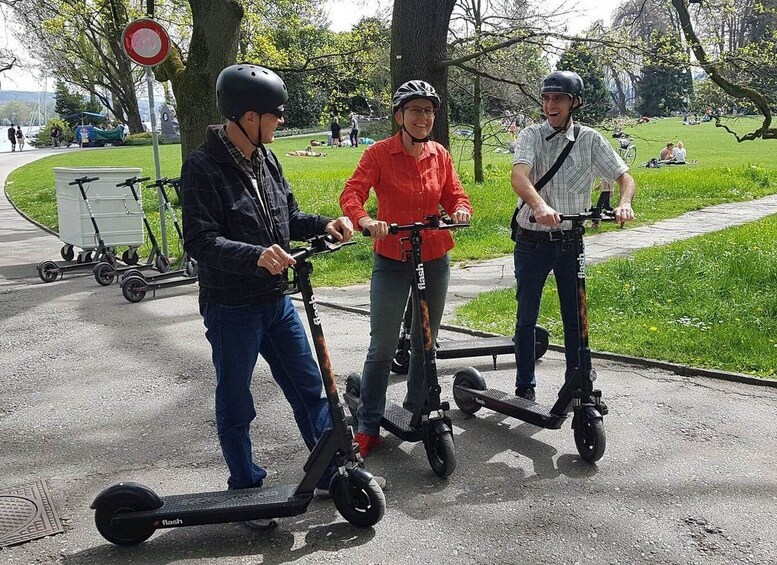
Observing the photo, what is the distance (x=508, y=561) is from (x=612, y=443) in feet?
5.00

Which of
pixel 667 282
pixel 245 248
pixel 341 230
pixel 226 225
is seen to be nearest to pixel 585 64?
pixel 667 282

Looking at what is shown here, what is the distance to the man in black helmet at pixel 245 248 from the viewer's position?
3266mm

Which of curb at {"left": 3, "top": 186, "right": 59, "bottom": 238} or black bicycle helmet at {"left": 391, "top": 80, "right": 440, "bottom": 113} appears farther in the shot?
curb at {"left": 3, "top": 186, "right": 59, "bottom": 238}

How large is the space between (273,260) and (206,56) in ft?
29.2

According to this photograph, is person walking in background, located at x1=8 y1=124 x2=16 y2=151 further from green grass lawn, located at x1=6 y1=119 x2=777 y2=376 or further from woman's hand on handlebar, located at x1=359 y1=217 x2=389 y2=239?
woman's hand on handlebar, located at x1=359 y1=217 x2=389 y2=239

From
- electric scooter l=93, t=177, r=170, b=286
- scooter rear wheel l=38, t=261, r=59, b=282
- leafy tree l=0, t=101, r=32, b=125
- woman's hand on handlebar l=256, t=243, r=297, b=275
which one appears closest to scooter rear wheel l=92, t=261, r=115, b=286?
electric scooter l=93, t=177, r=170, b=286

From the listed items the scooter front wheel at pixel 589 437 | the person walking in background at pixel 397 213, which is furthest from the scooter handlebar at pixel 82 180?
the scooter front wheel at pixel 589 437

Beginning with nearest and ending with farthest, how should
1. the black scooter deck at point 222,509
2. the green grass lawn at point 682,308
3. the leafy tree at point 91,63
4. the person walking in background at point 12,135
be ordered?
the black scooter deck at point 222,509 < the green grass lawn at point 682,308 < the leafy tree at point 91,63 < the person walking in background at point 12,135

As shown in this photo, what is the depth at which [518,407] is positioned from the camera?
15.3ft

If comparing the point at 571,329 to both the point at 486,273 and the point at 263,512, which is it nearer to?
the point at 263,512

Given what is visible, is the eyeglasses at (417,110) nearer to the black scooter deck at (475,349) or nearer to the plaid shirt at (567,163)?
the plaid shirt at (567,163)

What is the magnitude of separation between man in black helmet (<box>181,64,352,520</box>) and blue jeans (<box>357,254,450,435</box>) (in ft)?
2.04

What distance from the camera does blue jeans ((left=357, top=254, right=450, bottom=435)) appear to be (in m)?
4.27

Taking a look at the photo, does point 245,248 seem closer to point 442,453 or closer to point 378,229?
point 378,229
